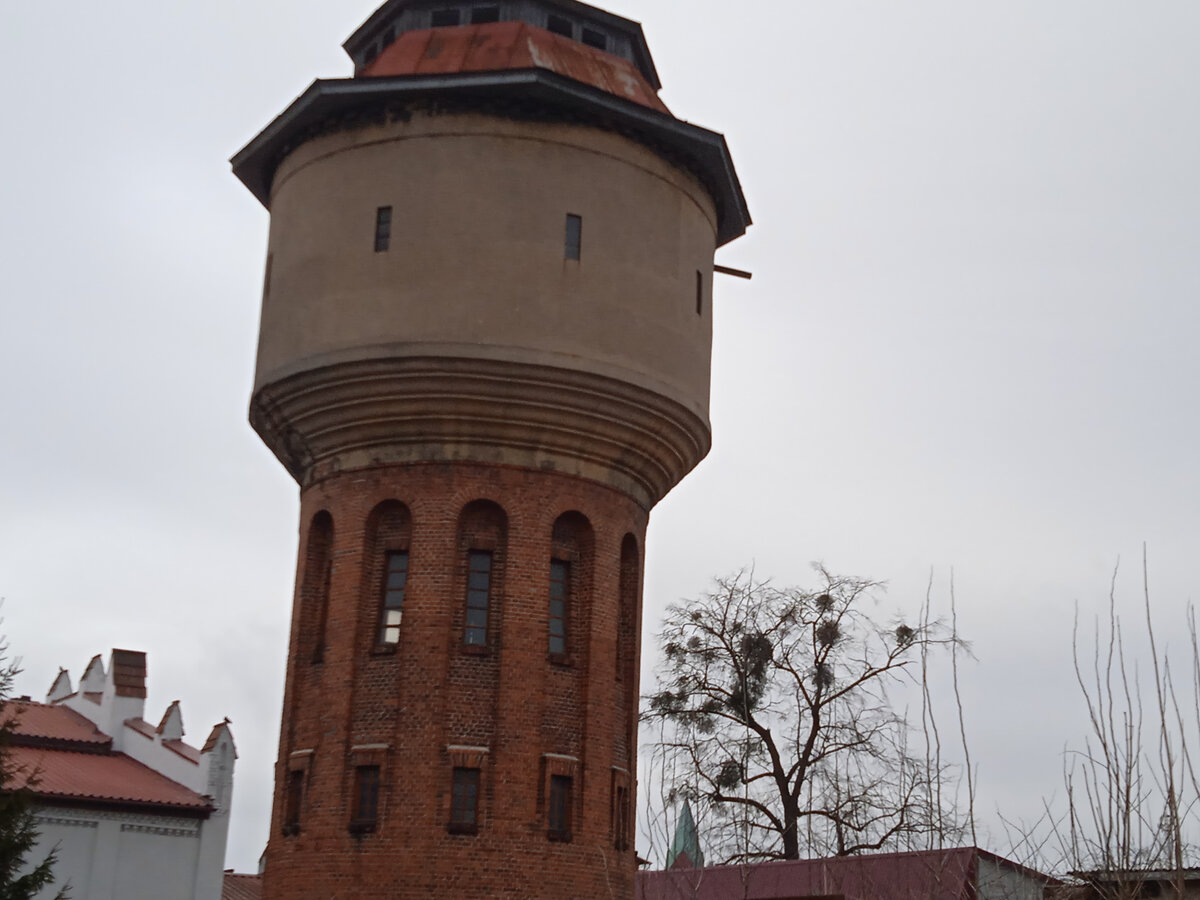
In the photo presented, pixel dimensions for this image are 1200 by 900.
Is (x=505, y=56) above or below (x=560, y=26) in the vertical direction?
below

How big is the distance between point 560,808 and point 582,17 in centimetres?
1143

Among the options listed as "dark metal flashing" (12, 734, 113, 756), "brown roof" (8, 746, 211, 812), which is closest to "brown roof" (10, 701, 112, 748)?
"dark metal flashing" (12, 734, 113, 756)

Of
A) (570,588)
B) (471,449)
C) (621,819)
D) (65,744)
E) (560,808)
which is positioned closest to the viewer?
(560,808)

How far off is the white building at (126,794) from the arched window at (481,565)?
6.96m

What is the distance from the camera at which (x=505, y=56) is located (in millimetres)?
21625

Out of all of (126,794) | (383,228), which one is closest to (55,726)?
(126,794)

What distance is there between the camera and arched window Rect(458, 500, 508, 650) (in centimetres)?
2008

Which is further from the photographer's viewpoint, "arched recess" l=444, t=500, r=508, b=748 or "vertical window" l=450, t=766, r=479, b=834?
"arched recess" l=444, t=500, r=508, b=748

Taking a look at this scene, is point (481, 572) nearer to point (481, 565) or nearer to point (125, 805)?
point (481, 565)

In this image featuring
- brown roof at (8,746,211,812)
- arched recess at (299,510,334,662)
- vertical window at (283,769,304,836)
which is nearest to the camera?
vertical window at (283,769,304,836)

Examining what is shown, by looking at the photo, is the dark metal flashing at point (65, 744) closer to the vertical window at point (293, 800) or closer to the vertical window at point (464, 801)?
the vertical window at point (293, 800)

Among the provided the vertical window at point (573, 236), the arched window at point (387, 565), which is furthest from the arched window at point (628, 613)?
the vertical window at point (573, 236)

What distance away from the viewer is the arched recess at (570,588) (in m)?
20.4

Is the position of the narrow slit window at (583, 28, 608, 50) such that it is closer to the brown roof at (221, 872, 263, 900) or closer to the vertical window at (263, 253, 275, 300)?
the vertical window at (263, 253, 275, 300)
